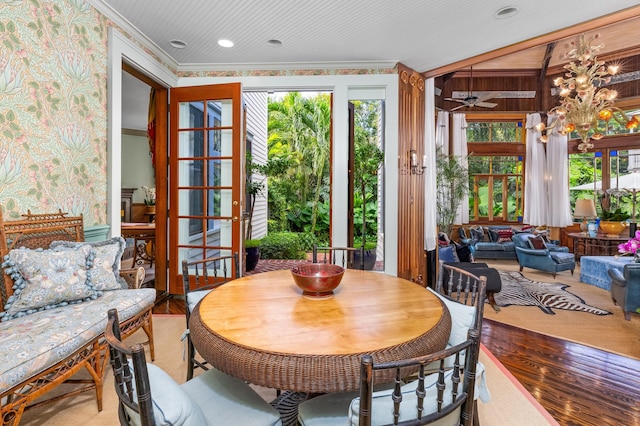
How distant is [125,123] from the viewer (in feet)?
21.5

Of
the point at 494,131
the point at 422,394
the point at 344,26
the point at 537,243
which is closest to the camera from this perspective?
the point at 422,394

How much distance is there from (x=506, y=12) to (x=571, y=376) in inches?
115

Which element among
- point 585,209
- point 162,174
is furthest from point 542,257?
point 162,174

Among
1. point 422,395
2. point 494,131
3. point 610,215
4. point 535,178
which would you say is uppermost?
point 494,131

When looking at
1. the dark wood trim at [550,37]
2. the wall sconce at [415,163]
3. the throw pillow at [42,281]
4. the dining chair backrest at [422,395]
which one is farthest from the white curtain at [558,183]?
the throw pillow at [42,281]

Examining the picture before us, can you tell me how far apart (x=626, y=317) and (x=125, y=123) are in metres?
8.27

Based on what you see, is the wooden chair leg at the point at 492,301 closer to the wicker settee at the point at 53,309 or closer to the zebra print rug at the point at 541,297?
the zebra print rug at the point at 541,297

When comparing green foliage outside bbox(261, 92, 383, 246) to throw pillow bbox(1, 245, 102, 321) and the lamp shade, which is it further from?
throw pillow bbox(1, 245, 102, 321)

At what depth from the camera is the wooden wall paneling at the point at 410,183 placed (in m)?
3.92

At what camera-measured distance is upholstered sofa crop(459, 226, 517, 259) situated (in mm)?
6899

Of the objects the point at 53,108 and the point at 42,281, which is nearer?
the point at 42,281

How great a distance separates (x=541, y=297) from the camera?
4.32 m

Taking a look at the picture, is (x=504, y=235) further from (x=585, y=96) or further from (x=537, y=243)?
(x=585, y=96)

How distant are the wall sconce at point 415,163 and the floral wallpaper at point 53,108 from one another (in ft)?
10.6
